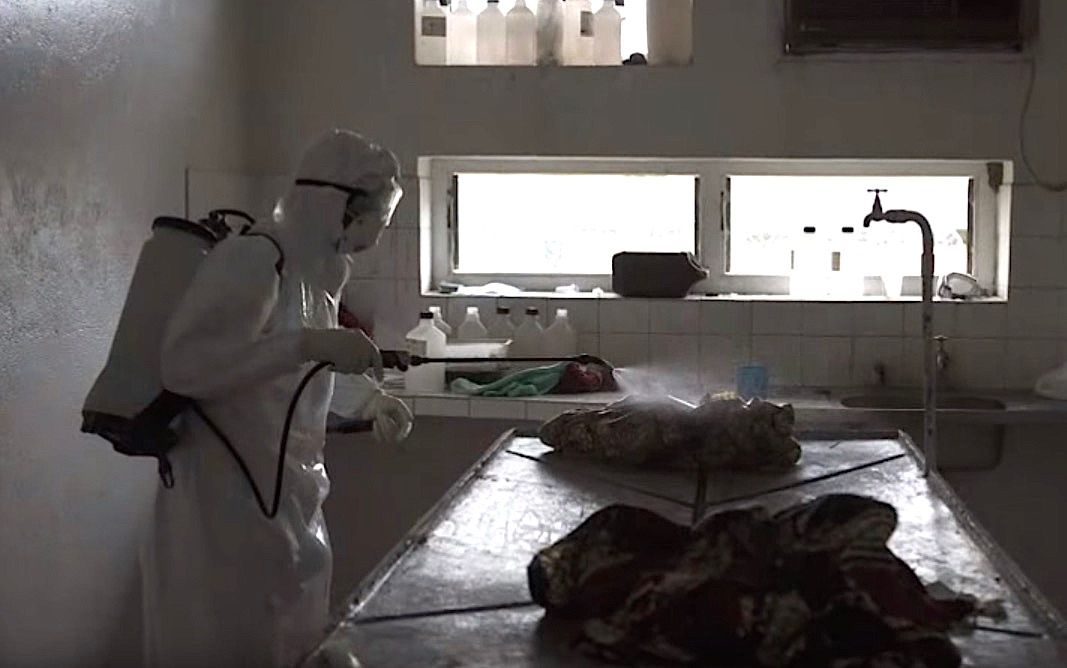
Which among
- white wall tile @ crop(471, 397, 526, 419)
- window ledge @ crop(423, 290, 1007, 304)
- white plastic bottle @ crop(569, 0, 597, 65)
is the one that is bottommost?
white wall tile @ crop(471, 397, 526, 419)

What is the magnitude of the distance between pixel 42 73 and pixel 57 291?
0.46 metres

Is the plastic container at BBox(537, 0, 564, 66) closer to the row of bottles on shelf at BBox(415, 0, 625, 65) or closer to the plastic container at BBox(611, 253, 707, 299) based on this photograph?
the row of bottles on shelf at BBox(415, 0, 625, 65)

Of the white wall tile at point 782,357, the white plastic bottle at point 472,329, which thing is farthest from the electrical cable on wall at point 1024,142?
the white plastic bottle at point 472,329

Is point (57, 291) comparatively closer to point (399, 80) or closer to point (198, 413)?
point (198, 413)

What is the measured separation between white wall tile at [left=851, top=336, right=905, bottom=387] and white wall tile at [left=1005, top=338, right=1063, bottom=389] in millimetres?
312

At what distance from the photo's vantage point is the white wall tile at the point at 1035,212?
3.96 meters

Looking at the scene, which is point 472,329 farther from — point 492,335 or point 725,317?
point 725,317

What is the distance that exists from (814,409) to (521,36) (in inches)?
57.2

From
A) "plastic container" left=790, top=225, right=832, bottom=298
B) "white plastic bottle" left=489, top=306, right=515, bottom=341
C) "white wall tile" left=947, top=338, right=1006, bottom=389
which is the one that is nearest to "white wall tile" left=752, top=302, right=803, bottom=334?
"plastic container" left=790, top=225, right=832, bottom=298

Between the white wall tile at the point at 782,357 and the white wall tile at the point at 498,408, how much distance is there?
795 mm

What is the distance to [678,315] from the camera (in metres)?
4.09

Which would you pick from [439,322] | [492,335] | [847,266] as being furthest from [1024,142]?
[439,322]

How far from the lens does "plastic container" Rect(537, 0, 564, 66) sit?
4.15 m

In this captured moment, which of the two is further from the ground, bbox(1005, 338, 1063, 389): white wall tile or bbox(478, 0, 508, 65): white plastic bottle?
bbox(478, 0, 508, 65): white plastic bottle
